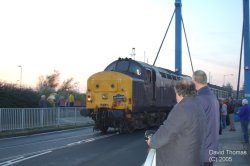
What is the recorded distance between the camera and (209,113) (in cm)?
676

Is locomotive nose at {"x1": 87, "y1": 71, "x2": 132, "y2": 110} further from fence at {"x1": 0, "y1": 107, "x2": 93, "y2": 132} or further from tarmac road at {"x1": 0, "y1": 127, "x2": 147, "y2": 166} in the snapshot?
fence at {"x1": 0, "y1": 107, "x2": 93, "y2": 132}

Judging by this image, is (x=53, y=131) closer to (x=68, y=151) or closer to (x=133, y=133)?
(x=133, y=133)

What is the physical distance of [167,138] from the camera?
5207 mm

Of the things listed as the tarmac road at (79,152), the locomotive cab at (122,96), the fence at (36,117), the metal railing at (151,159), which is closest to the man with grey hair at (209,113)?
the metal railing at (151,159)

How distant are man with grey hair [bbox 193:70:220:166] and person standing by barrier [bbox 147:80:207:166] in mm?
1180

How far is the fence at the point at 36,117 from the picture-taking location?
2395cm

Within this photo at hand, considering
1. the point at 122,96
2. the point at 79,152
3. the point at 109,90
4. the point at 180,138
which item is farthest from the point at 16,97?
the point at 180,138

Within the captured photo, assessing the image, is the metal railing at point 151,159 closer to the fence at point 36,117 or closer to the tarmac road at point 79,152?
the tarmac road at point 79,152

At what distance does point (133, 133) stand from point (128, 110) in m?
1.60

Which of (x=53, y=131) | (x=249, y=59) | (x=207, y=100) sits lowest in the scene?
(x=53, y=131)

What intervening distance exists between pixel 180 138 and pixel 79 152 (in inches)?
414

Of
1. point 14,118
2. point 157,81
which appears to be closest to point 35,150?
point 14,118

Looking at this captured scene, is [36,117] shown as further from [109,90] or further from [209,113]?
[209,113]

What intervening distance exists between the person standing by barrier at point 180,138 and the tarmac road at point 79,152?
770cm
